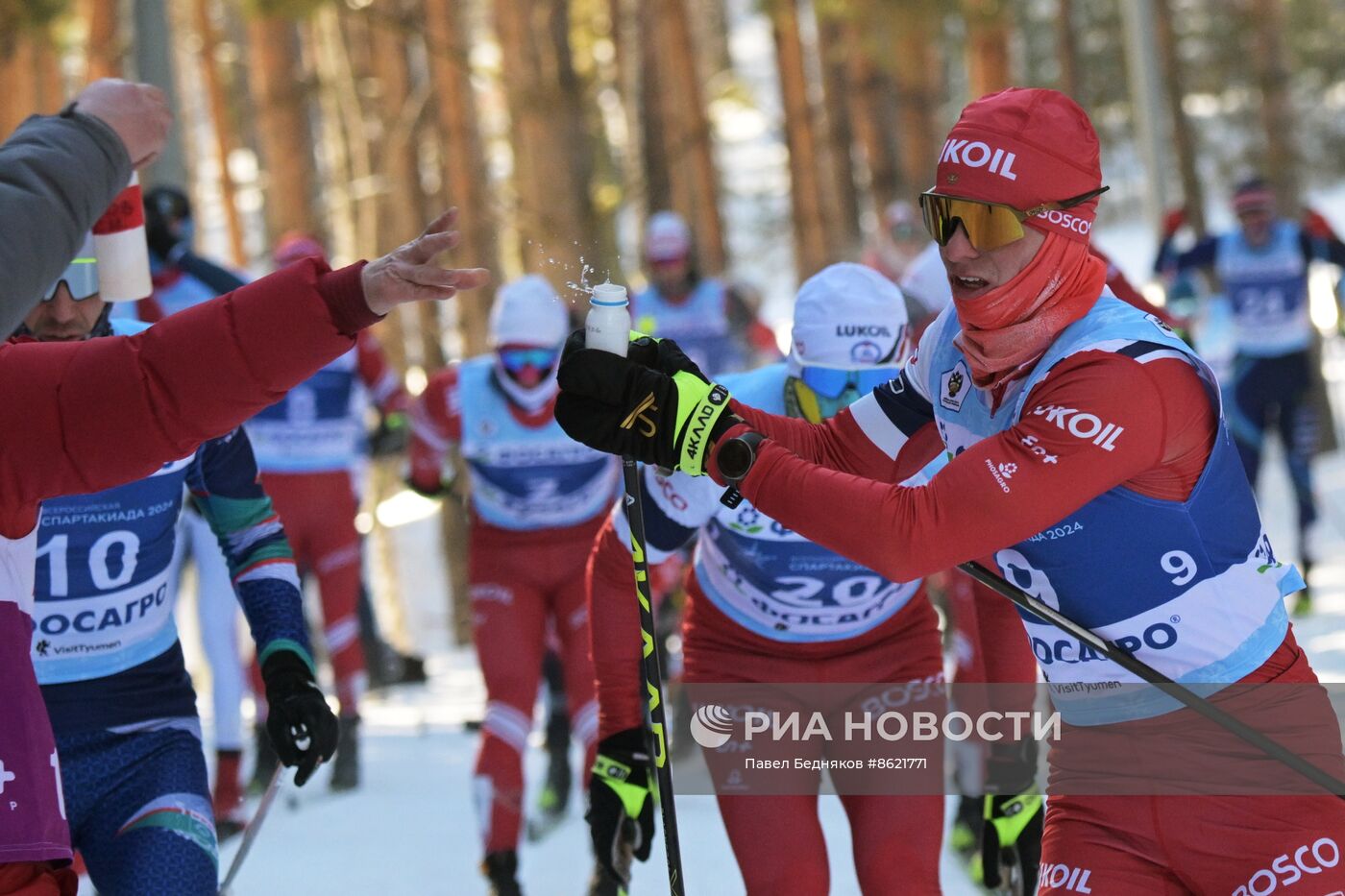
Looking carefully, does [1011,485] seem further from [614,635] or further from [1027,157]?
[614,635]

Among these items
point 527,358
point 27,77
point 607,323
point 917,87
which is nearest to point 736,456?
point 607,323

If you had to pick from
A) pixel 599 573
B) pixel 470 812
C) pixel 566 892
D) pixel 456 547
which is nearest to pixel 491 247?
pixel 456 547

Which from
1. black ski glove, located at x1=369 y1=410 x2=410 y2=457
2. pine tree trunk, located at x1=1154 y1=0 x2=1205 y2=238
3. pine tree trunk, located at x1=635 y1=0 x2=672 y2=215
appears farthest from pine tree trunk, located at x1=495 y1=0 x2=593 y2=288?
pine tree trunk, located at x1=1154 y1=0 x2=1205 y2=238

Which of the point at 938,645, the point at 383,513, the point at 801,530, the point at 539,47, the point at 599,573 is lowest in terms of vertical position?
the point at 383,513

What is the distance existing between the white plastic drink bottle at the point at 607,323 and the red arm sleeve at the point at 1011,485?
450 millimetres

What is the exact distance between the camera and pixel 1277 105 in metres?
16.6

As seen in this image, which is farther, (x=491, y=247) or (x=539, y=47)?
(x=491, y=247)

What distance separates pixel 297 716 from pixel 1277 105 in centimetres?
1524

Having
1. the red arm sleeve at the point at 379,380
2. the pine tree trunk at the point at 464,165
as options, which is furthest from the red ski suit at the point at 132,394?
the pine tree trunk at the point at 464,165

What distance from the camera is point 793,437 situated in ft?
12.0

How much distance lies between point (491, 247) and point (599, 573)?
12.9 meters

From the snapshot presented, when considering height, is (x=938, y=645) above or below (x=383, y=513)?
above

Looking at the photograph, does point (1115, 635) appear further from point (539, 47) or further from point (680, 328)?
point (539, 47)

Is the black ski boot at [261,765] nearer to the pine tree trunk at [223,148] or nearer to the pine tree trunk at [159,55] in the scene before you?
the pine tree trunk at [159,55]
